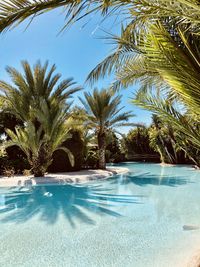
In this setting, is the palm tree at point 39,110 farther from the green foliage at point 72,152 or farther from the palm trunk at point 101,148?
the palm trunk at point 101,148

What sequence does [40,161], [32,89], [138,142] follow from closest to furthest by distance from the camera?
1. [40,161]
2. [32,89]
3. [138,142]

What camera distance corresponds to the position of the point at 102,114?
61.0 feet

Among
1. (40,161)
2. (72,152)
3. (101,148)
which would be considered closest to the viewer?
(40,161)

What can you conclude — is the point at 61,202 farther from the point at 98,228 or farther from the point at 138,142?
the point at 138,142

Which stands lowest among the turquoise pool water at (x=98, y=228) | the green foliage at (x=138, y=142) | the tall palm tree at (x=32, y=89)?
the turquoise pool water at (x=98, y=228)

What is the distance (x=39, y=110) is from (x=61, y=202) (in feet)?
19.6

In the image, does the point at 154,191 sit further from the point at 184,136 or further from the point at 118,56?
the point at 184,136

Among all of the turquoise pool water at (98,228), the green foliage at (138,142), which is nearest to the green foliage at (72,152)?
the turquoise pool water at (98,228)

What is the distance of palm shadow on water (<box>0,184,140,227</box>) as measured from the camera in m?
7.49

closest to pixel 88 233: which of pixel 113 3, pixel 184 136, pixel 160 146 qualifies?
pixel 184 136

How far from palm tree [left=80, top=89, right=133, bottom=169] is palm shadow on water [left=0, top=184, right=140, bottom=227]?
7.29m

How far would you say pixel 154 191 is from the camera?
11297 millimetres

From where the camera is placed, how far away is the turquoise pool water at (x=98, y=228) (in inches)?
179

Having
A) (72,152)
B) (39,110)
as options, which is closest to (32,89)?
(39,110)
